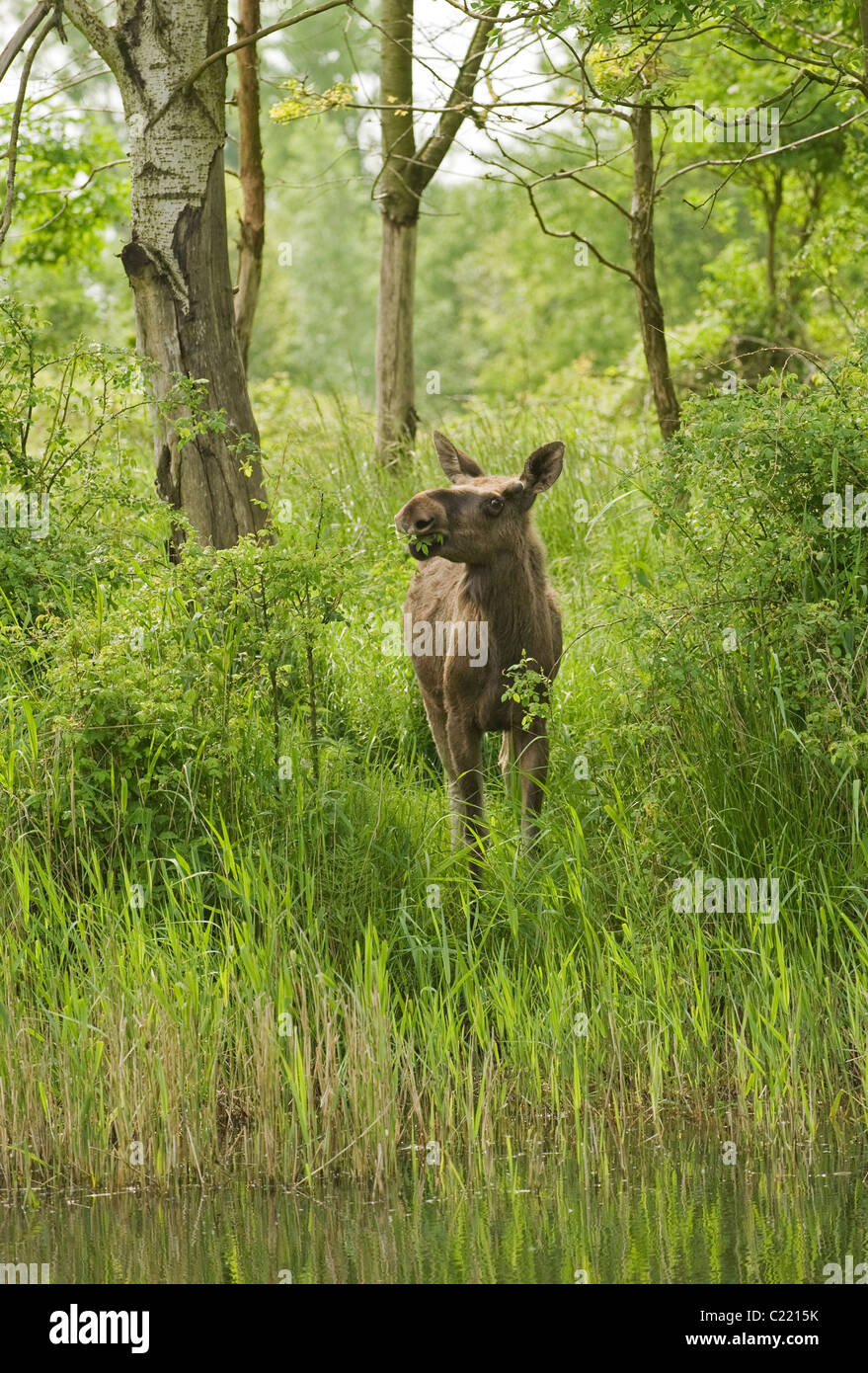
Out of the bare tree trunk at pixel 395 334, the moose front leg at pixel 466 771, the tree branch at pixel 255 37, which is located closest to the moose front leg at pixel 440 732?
the moose front leg at pixel 466 771

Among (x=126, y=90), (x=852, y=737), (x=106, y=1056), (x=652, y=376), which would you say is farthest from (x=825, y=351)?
(x=106, y=1056)

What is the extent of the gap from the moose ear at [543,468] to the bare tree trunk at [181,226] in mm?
1805

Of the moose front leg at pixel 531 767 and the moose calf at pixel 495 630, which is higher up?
the moose calf at pixel 495 630

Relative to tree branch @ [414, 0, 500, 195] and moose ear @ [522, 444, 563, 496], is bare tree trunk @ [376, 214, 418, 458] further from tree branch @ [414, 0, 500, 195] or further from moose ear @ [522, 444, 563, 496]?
moose ear @ [522, 444, 563, 496]

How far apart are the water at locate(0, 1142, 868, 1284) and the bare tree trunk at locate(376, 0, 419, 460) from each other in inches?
319

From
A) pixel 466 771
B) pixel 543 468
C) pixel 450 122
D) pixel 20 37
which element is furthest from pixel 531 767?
pixel 450 122

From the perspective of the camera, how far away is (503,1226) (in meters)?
4.69

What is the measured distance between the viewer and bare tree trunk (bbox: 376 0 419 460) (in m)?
12.5

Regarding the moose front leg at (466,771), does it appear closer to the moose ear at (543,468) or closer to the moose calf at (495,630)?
the moose calf at (495,630)

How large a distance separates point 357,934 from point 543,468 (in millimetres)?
2458

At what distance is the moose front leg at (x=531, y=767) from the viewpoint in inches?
286

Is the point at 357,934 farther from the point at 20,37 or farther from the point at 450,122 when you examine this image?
the point at 450,122

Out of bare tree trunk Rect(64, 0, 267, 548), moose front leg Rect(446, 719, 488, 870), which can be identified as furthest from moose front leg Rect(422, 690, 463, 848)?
bare tree trunk Rect(64, 0, 267, 548)

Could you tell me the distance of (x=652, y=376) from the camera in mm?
10422
